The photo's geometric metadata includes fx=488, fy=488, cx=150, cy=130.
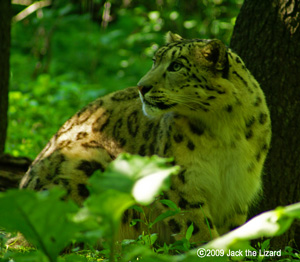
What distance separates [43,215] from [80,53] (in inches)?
523

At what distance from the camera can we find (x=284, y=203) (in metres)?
5.18

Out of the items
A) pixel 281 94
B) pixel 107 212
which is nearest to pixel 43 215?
pixel 107 212

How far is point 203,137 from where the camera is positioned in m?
4.48

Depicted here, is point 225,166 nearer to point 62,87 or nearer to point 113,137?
point 113,137

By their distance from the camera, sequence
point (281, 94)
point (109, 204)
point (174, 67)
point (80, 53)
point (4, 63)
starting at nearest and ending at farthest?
1. point (109, 204)
2. point (174, 67)
3. point (281, 94)
4. point (4, 63)
5. point (80, 53)

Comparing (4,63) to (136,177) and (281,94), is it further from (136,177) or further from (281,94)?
(136,177)

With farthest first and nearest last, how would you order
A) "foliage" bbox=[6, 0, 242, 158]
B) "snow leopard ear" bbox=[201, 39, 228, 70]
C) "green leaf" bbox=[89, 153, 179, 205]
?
"foliage" bbox=[6, 0, 242, 158]
"snow leopard ear" bbox=[201, 39, 228, 70]
"green leaf" bbox=[89, 153, 179, 205]

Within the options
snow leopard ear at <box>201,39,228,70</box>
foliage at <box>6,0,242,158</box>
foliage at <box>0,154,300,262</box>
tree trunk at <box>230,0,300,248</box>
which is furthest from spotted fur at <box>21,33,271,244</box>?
foliage at <box>6,0,242,158</box>

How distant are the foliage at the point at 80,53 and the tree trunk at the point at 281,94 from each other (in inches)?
114

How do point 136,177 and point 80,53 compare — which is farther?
point 80,53

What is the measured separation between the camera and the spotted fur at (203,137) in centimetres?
433

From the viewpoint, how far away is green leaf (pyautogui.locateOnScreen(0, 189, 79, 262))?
1937 millimetres

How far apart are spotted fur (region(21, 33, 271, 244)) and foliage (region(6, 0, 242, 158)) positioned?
3.50 meters

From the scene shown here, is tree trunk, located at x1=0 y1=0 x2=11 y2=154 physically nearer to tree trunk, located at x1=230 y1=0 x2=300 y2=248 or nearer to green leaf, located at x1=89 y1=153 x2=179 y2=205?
tree trunk, located at x1=230 y1=0 x2=300 y2=248
